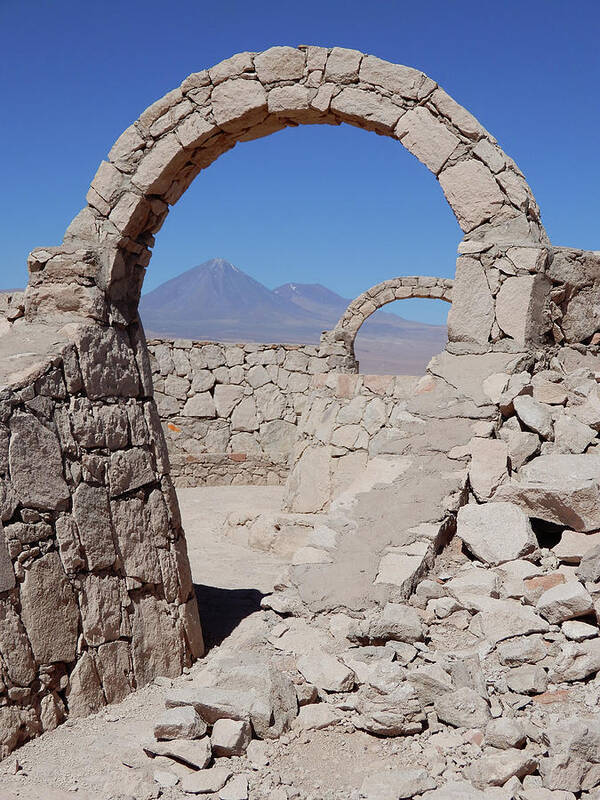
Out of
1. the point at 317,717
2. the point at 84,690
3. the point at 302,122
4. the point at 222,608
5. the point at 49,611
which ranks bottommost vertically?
the point at 222,608

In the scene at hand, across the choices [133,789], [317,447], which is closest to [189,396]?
[317,447]

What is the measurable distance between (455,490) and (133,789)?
7.19 feet

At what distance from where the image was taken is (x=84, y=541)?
3992mm

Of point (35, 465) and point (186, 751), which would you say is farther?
point (35, 465)

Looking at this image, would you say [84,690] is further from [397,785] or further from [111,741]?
[397,785]

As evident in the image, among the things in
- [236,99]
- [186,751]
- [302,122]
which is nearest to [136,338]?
[236,99]

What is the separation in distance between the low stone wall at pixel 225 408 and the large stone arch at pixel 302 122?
22.8 ft

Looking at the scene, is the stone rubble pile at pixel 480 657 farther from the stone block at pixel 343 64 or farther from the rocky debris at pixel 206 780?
the stone block at pixel 343 64

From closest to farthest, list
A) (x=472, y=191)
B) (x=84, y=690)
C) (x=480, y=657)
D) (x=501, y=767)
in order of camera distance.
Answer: (x=501, y=767) < (x=480, y=657) < (x=84, y=690) < (x=472, y=191)

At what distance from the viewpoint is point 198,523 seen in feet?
30.1

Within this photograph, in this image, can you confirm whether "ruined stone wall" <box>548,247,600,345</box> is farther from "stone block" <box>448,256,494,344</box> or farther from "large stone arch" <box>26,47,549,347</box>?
"stone block" <box>448,256,494,344</box>

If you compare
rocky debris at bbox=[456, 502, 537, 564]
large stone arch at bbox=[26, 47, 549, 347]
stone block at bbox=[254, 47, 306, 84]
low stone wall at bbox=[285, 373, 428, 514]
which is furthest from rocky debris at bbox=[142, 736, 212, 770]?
low stone wall at bbox=[285, 373, 428, 514]

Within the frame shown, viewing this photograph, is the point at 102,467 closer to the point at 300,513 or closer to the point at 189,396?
the point at 300,513

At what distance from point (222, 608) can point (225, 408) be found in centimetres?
644
